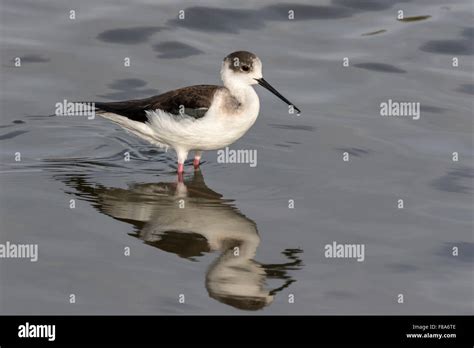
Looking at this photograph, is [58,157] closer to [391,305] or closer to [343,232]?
[343,232]

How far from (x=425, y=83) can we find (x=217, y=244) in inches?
249

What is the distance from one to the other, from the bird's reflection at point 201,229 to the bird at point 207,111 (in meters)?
0.60

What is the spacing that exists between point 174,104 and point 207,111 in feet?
1.58

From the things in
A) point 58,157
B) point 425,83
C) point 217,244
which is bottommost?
point 217,244

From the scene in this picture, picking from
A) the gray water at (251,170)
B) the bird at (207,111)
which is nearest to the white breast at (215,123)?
the bird at (207,111)

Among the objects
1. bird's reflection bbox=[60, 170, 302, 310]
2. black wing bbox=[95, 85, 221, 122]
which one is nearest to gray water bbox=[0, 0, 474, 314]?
bird's reflection bbox=[60, 170, 302, 310]

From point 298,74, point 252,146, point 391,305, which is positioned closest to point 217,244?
point 391,305

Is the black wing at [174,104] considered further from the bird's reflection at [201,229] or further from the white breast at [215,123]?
the bird's reflection at [201,229]

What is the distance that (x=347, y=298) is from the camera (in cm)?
933

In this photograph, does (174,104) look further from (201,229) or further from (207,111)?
(201,229)

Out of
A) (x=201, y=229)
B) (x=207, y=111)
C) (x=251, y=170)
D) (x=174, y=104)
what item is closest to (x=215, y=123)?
(x=207, y=111)

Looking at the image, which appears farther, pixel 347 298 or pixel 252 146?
pixel 252 146

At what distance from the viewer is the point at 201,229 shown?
1070 centimetres
